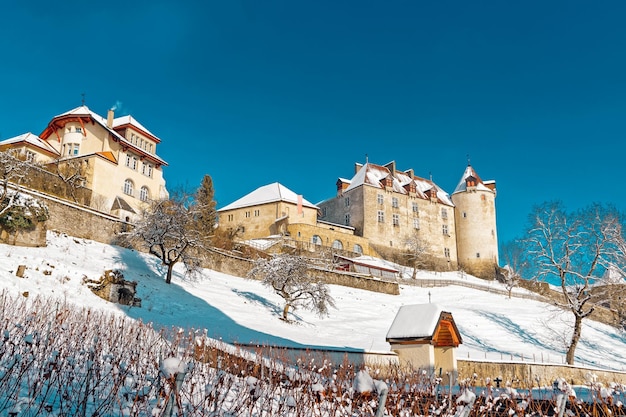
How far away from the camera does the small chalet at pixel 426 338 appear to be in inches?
615

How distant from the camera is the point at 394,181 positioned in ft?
233

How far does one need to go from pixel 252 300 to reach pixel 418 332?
15.4m

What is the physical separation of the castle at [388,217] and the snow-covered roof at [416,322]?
4082 cm

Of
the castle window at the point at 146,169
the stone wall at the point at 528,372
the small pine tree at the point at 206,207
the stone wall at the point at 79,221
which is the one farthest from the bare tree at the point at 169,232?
the castle window at the point at 146,169

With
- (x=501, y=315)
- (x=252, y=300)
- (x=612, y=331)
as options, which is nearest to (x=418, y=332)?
(x=252, y=300)

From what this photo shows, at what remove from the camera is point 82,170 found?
38.3 m

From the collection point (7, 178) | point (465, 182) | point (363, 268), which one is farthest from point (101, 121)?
point (465, 182)

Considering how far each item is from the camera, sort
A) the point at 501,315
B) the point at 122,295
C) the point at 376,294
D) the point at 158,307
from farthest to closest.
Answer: the point at 376,294 → the point at 501,315 → the point at 158,307 → the point at 122,295

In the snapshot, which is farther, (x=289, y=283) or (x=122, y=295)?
(x=289, y=283)

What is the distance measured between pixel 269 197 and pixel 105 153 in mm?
24133

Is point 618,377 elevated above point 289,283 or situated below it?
below

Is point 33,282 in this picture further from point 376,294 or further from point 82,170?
point 376,294

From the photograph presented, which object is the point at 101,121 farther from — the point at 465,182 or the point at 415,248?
the point at 465,182

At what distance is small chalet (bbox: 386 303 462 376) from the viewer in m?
15.6
